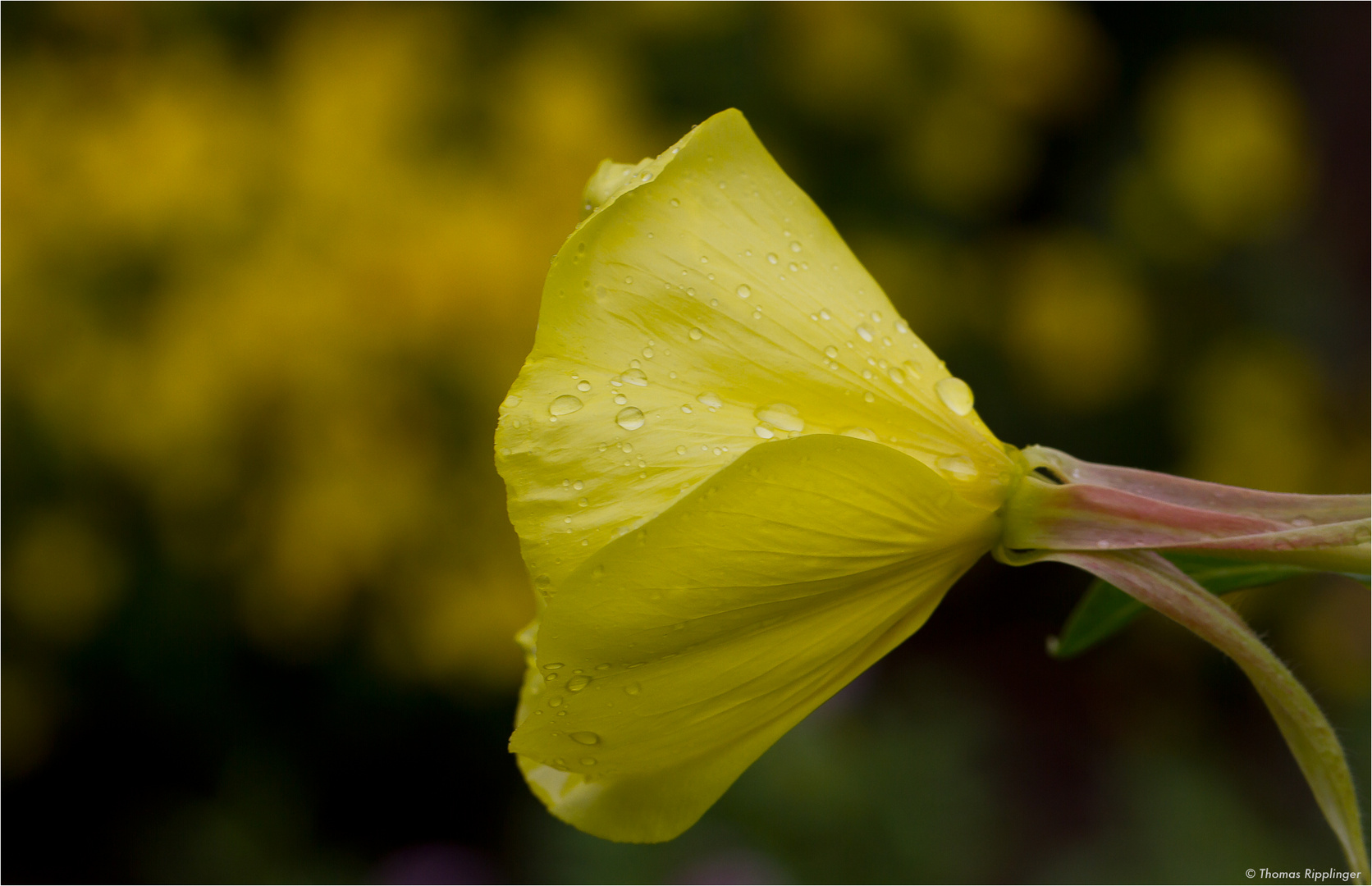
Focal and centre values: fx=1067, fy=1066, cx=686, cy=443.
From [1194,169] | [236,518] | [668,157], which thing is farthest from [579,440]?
[1194,169]

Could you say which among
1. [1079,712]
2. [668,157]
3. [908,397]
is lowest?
[1079,712]

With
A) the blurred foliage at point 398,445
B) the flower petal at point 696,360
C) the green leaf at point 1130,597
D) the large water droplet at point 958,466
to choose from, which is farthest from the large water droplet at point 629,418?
the blurred foliage at point 398,445

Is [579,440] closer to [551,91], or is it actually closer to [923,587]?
[923,587]

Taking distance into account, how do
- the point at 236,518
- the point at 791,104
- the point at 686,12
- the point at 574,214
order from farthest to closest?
the point at 791,104
the point at 686,12
the point at 574,214
the point at 236,518

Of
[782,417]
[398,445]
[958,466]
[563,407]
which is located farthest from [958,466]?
[398,445]

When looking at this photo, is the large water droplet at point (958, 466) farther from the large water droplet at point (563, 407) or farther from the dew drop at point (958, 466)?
the large water droplet at point (563, 407)

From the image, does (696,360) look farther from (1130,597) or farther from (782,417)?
(1130,597)

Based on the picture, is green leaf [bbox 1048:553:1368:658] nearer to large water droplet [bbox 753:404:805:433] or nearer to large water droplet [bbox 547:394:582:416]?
large water droplet [bbox 753:404:805:433]
